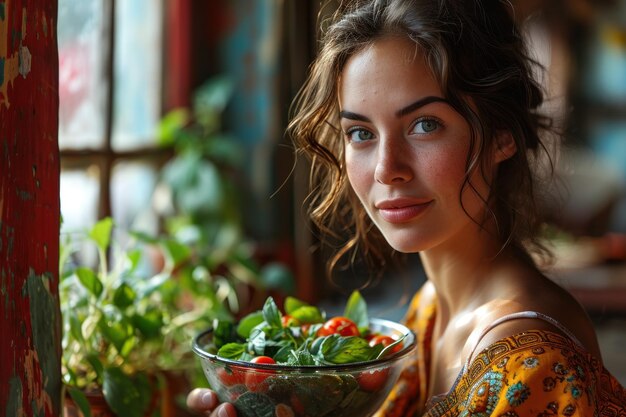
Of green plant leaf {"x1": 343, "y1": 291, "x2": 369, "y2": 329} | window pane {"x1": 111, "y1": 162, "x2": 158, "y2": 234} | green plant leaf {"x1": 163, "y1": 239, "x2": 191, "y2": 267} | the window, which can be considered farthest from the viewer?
window pane {"x1": 111, "y1": 162, "x2": 158, "y2": 234}

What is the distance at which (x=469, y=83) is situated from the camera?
113cm

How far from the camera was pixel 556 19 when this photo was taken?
5.24 m

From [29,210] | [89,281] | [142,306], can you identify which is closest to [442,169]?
[29,210]

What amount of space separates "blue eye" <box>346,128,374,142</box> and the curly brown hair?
9 centimetres

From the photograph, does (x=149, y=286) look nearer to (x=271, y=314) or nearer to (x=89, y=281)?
(x=89, y=281)

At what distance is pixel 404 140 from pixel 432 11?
20 cm

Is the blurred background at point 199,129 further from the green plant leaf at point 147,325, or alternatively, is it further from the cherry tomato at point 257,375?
the cherry tomato at point 257,375

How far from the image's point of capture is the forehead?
113cm

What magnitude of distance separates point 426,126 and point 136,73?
172 cm

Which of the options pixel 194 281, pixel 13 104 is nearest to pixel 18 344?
pixel 13 104

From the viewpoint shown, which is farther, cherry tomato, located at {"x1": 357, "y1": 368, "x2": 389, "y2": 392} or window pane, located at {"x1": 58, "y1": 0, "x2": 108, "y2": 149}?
window pane, located at {"x1": 58, "y1": 0, "x2": 108, "y2": 149}

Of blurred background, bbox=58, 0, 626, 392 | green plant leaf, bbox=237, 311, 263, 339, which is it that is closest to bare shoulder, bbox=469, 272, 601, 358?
green plant leaf, bbox=237, 311, 263, 339

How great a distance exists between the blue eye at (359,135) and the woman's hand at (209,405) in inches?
17.0

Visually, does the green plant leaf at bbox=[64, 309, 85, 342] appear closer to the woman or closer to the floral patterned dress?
the woman
